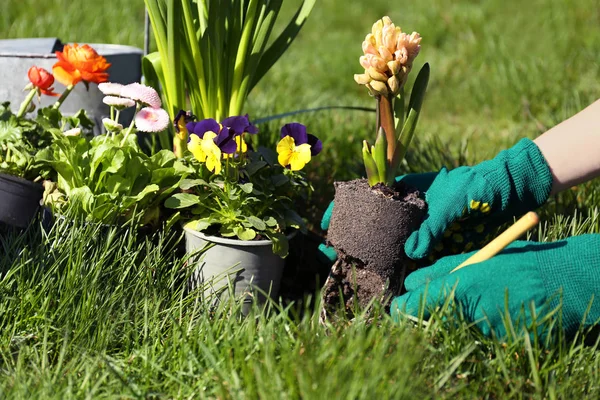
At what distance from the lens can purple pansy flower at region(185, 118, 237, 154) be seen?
5.29 feet

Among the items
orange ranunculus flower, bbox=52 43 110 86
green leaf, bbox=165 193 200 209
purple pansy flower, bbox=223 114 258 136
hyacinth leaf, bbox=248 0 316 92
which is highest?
hyacinth leaf, bbox=248 0 316 92

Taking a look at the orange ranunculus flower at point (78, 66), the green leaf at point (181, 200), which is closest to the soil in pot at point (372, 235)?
the green leaf at point (181, 200)

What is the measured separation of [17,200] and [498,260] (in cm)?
110

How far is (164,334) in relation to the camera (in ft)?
4.99

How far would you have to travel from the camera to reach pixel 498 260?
1.48m

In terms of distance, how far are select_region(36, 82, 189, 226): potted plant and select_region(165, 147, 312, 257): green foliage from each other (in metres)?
0.06

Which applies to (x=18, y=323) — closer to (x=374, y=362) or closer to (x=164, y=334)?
(x=164, y=334)

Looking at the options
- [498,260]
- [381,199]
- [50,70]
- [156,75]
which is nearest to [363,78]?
[381,199]

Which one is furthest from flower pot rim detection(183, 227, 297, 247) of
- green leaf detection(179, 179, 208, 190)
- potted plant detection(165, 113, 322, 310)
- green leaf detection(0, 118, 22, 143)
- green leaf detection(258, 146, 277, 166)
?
green leaf detection(0, 118, 22, 143)

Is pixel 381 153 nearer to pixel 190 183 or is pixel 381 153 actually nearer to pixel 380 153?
pixel 380 153

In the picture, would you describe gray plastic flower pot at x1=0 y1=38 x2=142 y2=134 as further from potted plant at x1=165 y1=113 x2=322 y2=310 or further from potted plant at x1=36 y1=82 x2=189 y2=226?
potted plant at x1=165 y1=113 x2=322 y2=310

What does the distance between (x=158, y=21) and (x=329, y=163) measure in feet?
3.05

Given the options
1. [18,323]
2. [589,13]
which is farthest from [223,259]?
[589,13]

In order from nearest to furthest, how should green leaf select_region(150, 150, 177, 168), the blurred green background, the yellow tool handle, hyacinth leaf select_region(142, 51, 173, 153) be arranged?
Result: the yellow tool handle → green leaf select_region(150, 150, 177, 168) → hyacinth leaf select_region(142, 51, 173, 153) → the blurred green background
